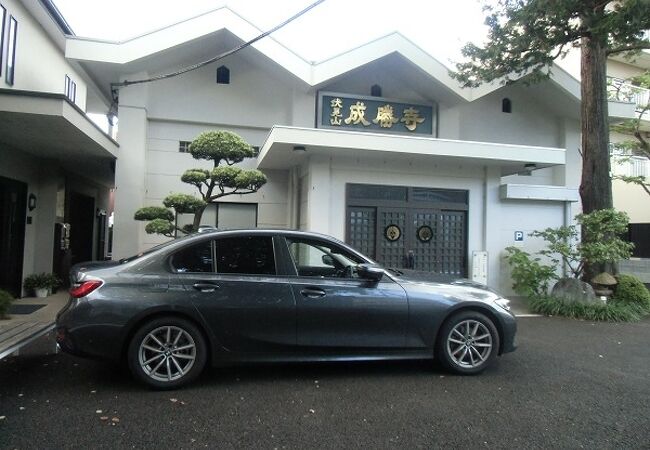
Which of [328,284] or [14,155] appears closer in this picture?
[328,284]

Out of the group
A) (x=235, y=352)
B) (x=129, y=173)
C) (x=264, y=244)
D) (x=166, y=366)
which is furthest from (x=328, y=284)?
(x=129, y=173)

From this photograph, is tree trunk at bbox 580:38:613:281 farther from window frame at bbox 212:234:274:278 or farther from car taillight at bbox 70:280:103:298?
car taillight at bbox 70:280:103:298

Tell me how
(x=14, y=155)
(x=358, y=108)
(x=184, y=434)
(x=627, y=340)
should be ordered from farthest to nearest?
1. (x=358, y=108)
2. (x=14, y=155)
3. (x=627, y=340)
4. (x=184, y=434)

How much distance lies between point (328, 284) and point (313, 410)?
1.26 metres

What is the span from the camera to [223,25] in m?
11.4

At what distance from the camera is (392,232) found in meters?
11.0

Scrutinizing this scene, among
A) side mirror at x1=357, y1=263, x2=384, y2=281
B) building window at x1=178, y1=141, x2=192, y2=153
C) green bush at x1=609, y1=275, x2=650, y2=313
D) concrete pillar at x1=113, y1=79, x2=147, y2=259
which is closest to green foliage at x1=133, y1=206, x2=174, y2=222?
concrete pillar at x1=113, y1=79, x2=147, y2=259

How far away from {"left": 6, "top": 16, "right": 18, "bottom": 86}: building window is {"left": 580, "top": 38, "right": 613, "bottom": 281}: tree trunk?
11626mm

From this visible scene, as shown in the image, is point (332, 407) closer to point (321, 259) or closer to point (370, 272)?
point (370, 272)

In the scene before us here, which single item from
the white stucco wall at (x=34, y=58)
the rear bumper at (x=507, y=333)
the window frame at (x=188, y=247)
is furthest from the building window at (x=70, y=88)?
the rear bumper at (x=507, y=333)

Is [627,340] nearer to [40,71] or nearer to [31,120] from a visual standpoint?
[31,120]

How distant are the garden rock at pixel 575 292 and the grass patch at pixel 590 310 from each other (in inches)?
4.6

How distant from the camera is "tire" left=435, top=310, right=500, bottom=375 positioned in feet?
16.9

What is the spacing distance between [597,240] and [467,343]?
6361 millimetres
